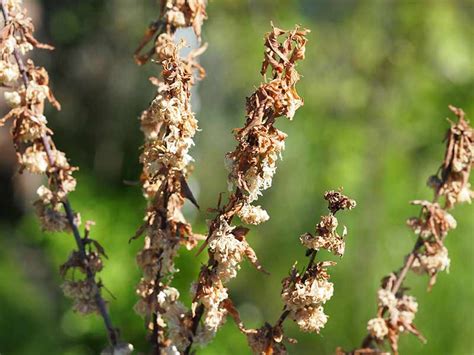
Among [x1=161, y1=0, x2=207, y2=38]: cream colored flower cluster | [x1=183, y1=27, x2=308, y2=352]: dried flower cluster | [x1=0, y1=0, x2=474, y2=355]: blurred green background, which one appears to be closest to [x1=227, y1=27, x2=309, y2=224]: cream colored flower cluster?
[x1=183, y1=27, x2=308, y2=352]: dried flower cluster

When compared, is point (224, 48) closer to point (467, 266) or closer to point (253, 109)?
point (467, 266)

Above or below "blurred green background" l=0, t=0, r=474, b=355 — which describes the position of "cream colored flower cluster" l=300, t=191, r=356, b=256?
below

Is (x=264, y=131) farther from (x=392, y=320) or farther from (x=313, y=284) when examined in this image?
(x=392, y=320)

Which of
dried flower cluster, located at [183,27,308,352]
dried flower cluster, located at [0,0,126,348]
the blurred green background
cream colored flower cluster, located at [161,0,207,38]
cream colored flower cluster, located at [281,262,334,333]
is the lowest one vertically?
cream colored flower cluster, located at [281,262,334,333]

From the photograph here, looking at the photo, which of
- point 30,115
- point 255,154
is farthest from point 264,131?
point 30,115

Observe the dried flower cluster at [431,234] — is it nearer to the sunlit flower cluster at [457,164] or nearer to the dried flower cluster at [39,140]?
the sunlit flower cluster at [457,164]

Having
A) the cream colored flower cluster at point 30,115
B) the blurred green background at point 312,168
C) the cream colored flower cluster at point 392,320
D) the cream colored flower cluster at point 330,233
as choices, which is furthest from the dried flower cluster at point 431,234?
the blurred green background at point 312,168

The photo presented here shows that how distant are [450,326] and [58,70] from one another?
7.83ft

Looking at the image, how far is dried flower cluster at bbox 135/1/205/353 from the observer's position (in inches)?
16.4

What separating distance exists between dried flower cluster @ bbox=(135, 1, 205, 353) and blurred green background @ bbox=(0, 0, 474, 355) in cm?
132

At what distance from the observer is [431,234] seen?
0.53m

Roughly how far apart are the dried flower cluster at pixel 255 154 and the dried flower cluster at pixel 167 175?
38 millimetres

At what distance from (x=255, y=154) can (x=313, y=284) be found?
0.08 meters

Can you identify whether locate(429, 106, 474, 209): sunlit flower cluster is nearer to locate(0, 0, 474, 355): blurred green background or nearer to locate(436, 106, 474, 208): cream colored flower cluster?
locate(436, 106, 474, 208): cream colored flower cluster
